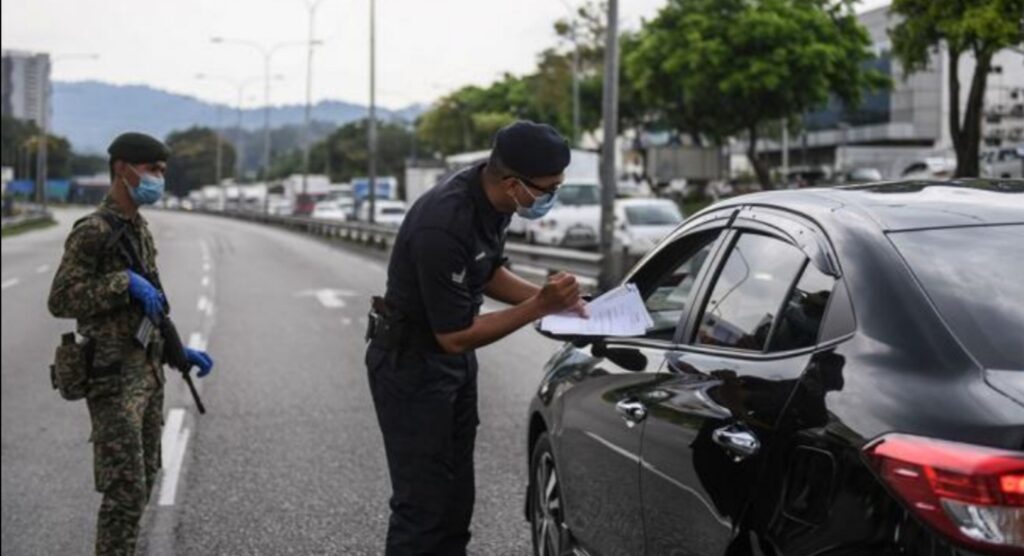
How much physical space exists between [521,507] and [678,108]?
44.7m

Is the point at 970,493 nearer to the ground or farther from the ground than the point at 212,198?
nearer to the ground

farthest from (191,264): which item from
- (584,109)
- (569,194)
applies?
(584,109)

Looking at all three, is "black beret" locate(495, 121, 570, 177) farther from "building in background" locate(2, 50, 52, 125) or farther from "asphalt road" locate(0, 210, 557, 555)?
"building in background" locate(2, 50, 52, 125)

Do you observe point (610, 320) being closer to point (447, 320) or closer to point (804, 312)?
point (447, 320)

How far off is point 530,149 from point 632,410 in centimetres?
81

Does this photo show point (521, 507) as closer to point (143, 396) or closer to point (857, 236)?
point (143, 396)

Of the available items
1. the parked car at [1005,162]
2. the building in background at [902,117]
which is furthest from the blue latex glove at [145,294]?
the building in background at [902,117]

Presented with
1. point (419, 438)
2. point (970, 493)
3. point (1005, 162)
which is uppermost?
point (1005, 162)

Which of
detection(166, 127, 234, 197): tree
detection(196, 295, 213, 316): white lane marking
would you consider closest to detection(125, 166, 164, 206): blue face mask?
detection(196, 295, 213, 316): white lane marking

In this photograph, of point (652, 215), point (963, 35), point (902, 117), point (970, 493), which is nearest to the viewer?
point (970, 493)

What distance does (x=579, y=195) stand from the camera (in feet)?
108

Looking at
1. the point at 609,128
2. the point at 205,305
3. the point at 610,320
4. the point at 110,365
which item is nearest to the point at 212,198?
the point at 205,305

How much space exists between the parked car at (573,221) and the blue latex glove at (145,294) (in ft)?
78.5

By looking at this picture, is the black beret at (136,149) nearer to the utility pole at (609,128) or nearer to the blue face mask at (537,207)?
the blue face mask at (537,207)
